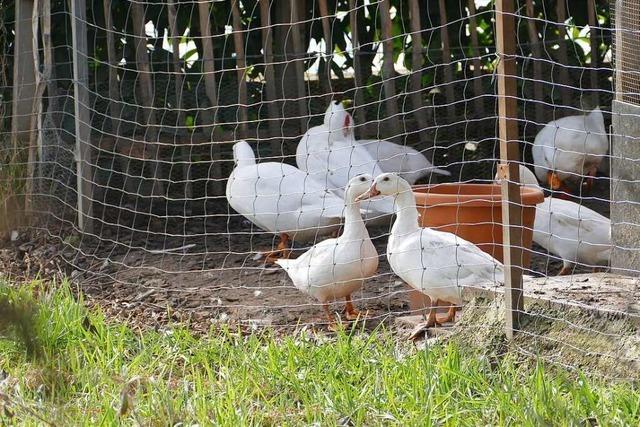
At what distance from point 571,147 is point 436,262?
3.27 m

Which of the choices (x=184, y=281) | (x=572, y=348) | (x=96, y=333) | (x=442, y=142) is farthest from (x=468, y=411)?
(x=442, y=142)

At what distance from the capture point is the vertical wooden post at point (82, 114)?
6742mm

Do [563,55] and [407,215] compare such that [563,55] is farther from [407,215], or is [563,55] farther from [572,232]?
[407,215]

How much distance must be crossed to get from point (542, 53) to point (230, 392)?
5404 millimetres

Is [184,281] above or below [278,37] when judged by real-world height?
below

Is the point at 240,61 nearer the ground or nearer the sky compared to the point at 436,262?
nearer the sky

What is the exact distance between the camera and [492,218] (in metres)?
5.21

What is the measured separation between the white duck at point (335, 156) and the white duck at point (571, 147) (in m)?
1.41

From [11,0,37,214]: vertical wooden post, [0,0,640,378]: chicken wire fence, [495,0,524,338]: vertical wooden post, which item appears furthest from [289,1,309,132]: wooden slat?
[495,0,524,338]: vertical wooden post

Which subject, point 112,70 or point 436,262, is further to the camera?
point 112,70

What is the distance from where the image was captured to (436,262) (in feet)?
15.9

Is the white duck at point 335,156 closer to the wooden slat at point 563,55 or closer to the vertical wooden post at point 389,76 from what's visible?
the vertical wooden post at point 389,76

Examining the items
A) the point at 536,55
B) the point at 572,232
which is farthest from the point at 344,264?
the point at 536,55

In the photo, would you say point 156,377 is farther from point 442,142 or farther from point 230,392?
point 442,142
